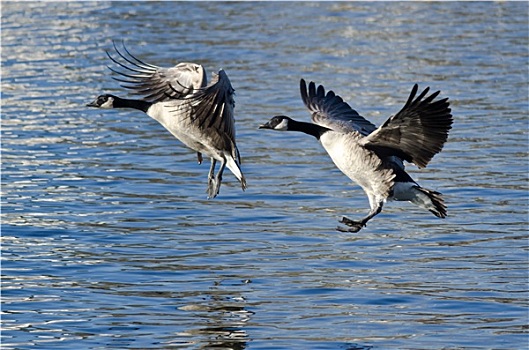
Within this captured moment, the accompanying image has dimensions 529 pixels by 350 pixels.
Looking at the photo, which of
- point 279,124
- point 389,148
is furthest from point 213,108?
point 389,148

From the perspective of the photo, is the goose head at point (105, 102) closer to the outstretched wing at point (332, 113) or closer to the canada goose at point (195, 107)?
the canada goose at point (195, 107)

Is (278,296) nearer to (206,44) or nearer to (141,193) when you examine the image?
(141,193)

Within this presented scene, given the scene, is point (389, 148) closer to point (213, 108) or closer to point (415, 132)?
point (415, 132)

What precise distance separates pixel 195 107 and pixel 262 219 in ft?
6.13

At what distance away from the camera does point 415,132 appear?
32.3 feet

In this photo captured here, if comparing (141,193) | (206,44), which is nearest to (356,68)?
(206,44)

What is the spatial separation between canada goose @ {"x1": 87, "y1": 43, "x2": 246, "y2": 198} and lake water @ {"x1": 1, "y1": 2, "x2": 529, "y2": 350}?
2.95 feet

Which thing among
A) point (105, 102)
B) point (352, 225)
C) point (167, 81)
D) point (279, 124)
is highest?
point (167, 81)

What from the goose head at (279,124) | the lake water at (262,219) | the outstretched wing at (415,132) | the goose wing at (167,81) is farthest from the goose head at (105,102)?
the outstretched wing at (415,132)

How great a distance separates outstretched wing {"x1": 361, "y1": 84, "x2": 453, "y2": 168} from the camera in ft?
31.0

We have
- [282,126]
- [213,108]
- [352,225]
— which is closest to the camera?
[352,225]

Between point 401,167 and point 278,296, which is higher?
point 401,167

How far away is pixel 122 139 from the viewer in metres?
17.4

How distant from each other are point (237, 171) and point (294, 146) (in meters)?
4.92
